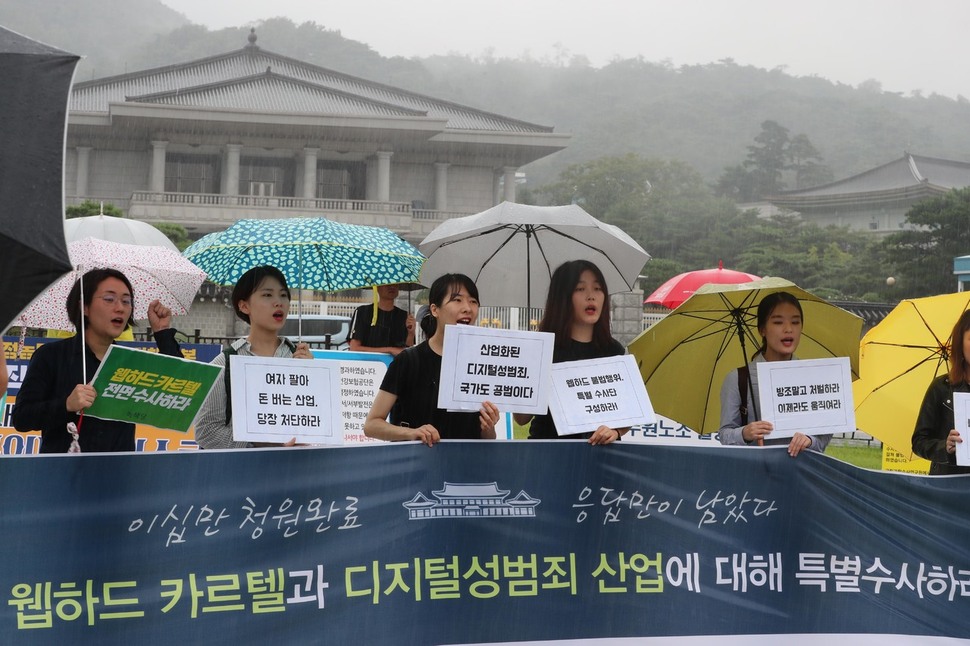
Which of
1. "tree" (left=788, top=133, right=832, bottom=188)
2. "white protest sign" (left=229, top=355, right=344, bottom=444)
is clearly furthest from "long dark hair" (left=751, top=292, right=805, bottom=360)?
"tree" (left=788, top=133, right=832, bottom=188)

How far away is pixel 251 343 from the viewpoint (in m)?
3.94

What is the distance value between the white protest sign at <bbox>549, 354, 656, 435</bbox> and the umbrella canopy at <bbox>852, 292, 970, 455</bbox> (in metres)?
1.61

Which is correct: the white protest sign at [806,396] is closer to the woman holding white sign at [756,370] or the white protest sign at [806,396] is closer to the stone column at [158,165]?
the woman holding white sign at [756,370]

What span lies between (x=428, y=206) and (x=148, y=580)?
33.3 m

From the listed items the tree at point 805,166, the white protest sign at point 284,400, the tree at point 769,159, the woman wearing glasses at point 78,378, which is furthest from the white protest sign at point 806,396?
the tree at point 805,166

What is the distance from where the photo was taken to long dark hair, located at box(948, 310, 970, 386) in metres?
4.25

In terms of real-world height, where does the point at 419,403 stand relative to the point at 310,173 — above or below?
below

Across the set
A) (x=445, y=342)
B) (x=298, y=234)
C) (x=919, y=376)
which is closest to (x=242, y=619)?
(x=445, y=342)

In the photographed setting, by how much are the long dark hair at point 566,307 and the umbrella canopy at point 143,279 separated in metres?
2.88

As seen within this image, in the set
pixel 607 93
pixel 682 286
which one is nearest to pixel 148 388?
pixel 682 286

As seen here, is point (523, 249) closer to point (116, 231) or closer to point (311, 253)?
point (311, 253)

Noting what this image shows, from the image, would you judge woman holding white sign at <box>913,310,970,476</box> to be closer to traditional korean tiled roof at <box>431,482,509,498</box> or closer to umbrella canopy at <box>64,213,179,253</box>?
traditional korean tiled roof at <box>431,482,509,498</box>

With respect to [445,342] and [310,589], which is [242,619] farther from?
[445,342]

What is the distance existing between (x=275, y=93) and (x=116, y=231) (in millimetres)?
30596
